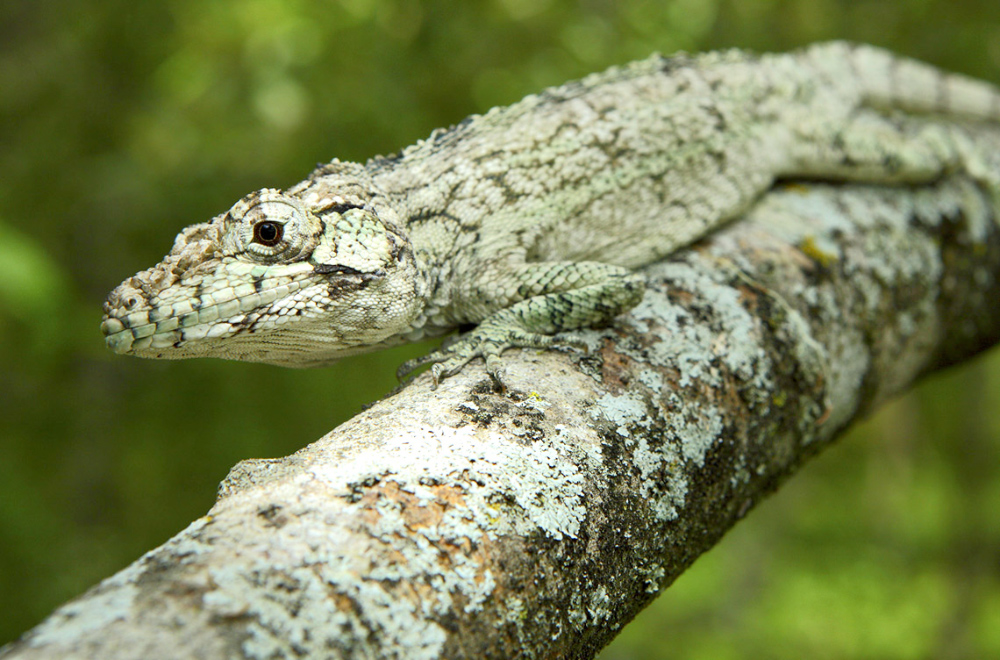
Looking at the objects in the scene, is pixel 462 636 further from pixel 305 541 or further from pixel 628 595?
pixel 628 595

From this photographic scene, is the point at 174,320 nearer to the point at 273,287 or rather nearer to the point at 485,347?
the point at 273,287

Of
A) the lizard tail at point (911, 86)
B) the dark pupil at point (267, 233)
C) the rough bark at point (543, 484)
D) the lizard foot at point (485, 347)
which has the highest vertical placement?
the lizard tail at point (911, 86)

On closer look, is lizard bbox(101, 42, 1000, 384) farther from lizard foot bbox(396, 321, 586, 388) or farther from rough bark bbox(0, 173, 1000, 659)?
rough bark bbox(0, 173, 1000, 659)

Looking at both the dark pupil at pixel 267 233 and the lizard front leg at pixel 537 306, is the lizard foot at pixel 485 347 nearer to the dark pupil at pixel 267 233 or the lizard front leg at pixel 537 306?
the lizard front leg at pixel 537 306

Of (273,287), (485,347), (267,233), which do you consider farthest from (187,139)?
(485,347)

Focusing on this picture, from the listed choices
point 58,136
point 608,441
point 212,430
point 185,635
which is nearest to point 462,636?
point 185,635

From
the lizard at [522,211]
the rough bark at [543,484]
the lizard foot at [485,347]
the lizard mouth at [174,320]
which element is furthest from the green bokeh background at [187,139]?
the rough bark at [543,484]
